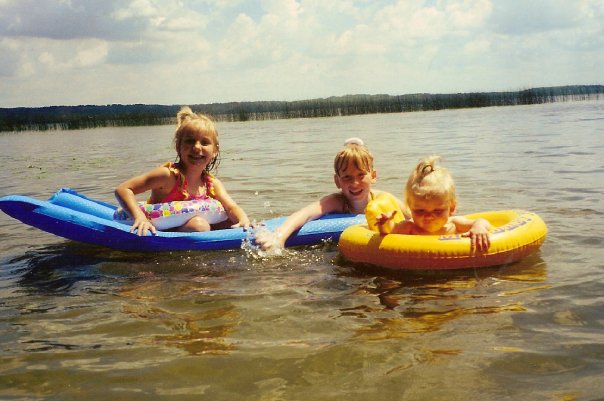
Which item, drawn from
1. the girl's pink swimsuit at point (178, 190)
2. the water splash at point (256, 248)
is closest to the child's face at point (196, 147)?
the girl's pink swimsuit at point (178, 190)

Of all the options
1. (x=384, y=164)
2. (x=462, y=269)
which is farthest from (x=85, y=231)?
(x=384, y=164)

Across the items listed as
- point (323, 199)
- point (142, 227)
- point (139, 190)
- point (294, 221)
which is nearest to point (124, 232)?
point (142, 227)

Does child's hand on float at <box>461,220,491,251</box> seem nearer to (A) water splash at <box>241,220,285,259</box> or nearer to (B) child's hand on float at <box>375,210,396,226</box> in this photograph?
(B) child's hand on float at <box>375,210,396,226</box>

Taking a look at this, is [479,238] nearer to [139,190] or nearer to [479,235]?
[479,235]

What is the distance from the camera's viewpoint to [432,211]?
14.0ft

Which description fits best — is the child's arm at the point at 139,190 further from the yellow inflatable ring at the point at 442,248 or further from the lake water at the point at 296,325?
the yellow inflatable ring at the point at 442,248

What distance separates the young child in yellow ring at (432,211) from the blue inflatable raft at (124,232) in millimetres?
834

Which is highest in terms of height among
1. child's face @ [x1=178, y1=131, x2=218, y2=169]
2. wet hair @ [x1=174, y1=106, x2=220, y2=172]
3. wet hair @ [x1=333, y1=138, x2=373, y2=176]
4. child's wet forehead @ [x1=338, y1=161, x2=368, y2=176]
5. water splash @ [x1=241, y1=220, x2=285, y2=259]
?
wet hair @ [x1=174, y1=106, x2=220, y2=172]

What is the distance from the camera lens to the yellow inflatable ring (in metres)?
4.09

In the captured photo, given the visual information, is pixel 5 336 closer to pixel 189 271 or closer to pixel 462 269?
pixel 189 271

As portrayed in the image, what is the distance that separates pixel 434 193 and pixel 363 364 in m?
1.75

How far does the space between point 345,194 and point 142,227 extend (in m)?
1.76

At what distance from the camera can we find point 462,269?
4.18 metres

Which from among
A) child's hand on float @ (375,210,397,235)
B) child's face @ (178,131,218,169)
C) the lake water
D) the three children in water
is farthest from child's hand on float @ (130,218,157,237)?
child's hand on float @ (375,210,397,235)
